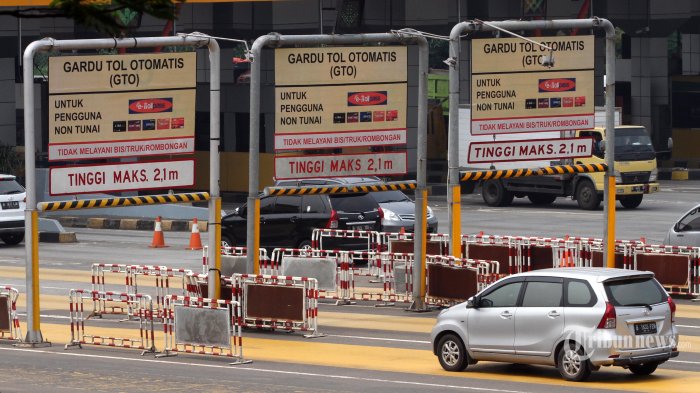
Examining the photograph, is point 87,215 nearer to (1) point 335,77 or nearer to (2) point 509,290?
(1) point 335,77

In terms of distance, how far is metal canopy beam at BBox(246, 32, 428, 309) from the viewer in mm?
22281

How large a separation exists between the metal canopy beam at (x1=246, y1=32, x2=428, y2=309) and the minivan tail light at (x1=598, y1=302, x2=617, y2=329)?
7262 mm

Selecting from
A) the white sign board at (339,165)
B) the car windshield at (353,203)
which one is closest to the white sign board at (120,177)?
the white sign board at (339,165)

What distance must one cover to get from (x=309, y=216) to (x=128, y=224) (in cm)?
1155

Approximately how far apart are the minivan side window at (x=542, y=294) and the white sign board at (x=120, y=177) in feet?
20.4

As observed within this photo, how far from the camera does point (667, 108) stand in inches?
2165

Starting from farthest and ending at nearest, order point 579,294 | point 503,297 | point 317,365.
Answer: point 317,365, point 503,297, point 579,294

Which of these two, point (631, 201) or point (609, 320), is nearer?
point (609, 320)

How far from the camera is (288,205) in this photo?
1202 inches

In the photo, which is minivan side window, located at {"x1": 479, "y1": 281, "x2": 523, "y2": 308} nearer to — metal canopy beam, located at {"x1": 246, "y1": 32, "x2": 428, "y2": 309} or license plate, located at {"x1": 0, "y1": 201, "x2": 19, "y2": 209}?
metal canopy beam, located at {"x1": 246, "y1": 32, "x2": 428, "y2": 309}

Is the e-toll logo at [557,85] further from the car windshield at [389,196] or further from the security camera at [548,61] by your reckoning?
→ the car windshield at [389,196]

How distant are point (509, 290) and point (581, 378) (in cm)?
144

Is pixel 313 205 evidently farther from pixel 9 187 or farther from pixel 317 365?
pixel 317 365

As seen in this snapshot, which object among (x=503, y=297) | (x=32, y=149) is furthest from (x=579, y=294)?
(x=32, y=149)
